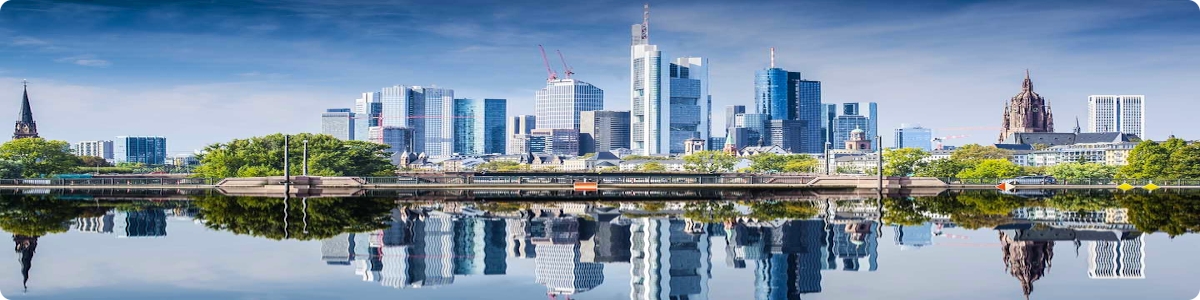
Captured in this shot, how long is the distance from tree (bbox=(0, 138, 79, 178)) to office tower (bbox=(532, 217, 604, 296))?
305 ft

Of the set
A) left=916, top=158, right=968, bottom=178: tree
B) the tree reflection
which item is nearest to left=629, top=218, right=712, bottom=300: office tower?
the tree reflection

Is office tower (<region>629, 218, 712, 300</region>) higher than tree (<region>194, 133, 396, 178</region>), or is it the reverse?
tree (<region>194, 133, 396, 178</region>)

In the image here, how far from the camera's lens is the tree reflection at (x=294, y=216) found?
128 ft

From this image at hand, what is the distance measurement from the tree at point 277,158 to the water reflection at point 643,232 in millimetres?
41651

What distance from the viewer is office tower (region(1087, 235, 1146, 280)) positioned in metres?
28.7

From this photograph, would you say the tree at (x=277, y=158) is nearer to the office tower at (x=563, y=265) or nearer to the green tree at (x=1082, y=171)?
the office tower at (x=563, y=265)

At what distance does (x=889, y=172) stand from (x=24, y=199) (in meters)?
109

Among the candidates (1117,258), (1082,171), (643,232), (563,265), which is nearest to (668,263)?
(563,265)

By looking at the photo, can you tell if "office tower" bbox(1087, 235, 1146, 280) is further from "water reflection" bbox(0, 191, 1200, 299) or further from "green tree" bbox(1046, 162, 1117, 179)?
"green tree" bbox(1046, 162, 1117, 179)

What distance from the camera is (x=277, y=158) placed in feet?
331

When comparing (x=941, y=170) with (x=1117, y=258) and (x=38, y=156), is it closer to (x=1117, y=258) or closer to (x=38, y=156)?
(x=38, y=156)

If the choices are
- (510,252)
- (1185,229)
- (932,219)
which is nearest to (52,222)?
(510,252)

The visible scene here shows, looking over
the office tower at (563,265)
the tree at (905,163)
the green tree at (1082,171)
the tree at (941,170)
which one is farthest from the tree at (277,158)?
the green tree at (1082,171)

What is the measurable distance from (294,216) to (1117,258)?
30.5 meters
